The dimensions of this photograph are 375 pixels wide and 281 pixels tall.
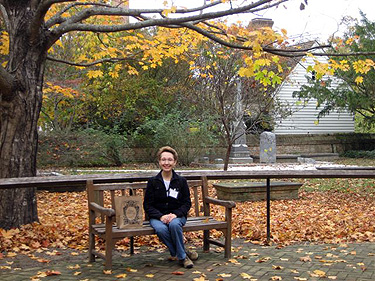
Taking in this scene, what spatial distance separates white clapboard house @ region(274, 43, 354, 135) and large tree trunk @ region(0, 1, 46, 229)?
85.1ft

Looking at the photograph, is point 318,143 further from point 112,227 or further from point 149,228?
point 112,227

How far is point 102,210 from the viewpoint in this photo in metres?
5.44

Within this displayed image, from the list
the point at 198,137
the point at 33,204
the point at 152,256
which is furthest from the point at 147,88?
the point at 152,256

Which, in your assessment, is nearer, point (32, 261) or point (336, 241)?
point (32, 261)

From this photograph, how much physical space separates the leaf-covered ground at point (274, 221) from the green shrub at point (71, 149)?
17.5 ft

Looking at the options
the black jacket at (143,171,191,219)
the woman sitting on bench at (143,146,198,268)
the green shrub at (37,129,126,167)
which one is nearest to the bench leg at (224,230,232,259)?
the woman sitting on bench at (143,146,198,268)

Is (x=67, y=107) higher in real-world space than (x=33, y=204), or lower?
higher

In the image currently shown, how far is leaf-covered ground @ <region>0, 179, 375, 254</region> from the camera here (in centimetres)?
698

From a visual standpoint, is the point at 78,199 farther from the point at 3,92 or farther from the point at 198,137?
the point at 198,137

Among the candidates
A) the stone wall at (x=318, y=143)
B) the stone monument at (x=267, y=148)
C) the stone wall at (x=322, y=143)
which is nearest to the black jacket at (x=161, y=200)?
the stone monument at (x=267, y=148)

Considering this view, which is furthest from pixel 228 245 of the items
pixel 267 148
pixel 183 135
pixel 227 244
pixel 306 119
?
pixel 306 119

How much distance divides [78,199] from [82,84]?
961 centimetres

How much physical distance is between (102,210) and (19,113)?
2763mm

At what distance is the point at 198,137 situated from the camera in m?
22.5
